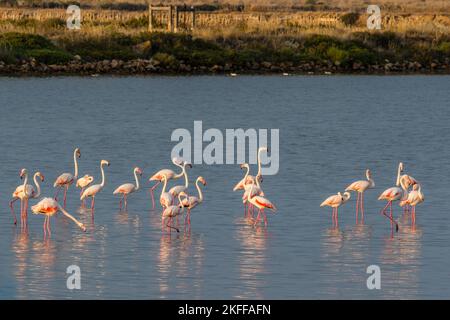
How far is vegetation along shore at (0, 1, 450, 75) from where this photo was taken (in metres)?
63.2

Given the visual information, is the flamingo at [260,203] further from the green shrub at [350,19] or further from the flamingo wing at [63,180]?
the green shrub at [350,19]

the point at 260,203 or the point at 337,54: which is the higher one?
the point at 337,54

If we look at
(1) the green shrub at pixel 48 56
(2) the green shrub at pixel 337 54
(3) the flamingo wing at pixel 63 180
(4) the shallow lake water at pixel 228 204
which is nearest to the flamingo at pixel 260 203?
(4) the shallow lake water at pixel 228 204

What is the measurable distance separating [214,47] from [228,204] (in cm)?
4096

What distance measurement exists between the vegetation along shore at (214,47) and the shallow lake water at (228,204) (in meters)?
5.38

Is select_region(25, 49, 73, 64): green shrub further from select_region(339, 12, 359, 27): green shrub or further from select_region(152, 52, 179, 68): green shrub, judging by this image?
select_region(339, 12, 359, 27): green shrub

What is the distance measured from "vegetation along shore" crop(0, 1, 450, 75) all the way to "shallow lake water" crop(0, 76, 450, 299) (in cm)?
538

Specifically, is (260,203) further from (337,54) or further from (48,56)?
(337,54)

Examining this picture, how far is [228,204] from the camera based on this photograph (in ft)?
89.0

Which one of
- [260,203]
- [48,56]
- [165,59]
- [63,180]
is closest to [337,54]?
[165,59]

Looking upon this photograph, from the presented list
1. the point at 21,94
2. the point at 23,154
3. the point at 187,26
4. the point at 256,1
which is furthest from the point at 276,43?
the point at 256,1

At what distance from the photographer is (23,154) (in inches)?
1405

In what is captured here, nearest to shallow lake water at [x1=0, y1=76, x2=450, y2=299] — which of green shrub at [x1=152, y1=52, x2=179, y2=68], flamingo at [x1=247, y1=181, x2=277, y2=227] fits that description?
flamingo at [x1=247, y1=181, x2=277, y2=227]

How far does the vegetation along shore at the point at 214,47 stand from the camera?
207 feet
